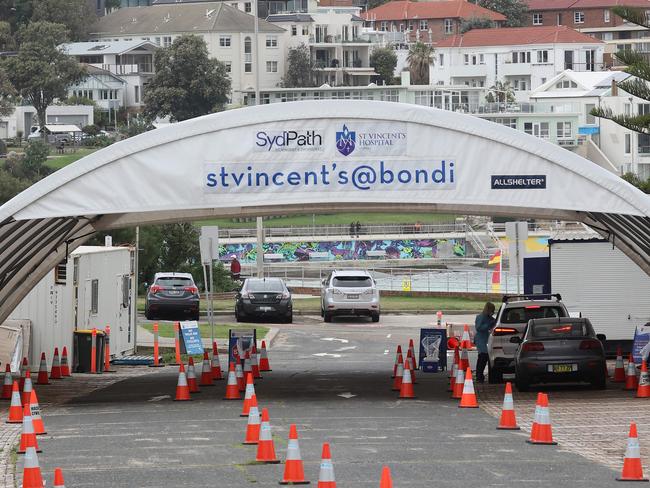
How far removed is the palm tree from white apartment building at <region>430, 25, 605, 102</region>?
2.46 ft

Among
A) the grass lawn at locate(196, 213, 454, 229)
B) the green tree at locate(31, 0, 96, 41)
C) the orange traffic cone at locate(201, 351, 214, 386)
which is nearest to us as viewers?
the orange traffic cone at locate(201, 351, 214, 386)

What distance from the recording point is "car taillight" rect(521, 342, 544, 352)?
974 inches

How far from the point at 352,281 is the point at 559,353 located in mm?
23347

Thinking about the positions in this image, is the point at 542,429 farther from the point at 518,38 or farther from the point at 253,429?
the point at 518,38

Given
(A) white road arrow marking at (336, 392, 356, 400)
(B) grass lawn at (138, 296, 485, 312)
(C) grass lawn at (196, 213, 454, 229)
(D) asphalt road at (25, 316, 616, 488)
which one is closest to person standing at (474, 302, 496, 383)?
(D) asphalt road at (25, 316, 616, 488)

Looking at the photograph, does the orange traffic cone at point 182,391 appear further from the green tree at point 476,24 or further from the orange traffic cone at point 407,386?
the green tree at point 476,24

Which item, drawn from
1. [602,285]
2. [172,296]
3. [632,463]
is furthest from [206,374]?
[172,296]

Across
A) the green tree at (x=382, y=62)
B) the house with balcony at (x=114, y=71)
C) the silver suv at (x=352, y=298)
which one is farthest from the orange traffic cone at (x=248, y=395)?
the green tree at (x=382, y=62)

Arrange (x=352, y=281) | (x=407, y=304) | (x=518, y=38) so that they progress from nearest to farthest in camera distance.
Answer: (x=352, y=281), (x=407, y=304), (x=518, y=38)

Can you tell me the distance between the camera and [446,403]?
24.1 metres

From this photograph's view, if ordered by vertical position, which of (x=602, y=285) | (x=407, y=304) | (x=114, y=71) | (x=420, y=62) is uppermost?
(x=420, y=62)

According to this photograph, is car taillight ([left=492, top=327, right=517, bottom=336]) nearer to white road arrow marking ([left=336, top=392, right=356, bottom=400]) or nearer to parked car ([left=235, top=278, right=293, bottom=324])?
white road arrow marking ([left=336, top=392, right=356, bottom=400])

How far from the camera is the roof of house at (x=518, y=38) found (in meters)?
172

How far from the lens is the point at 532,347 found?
24781 mm
